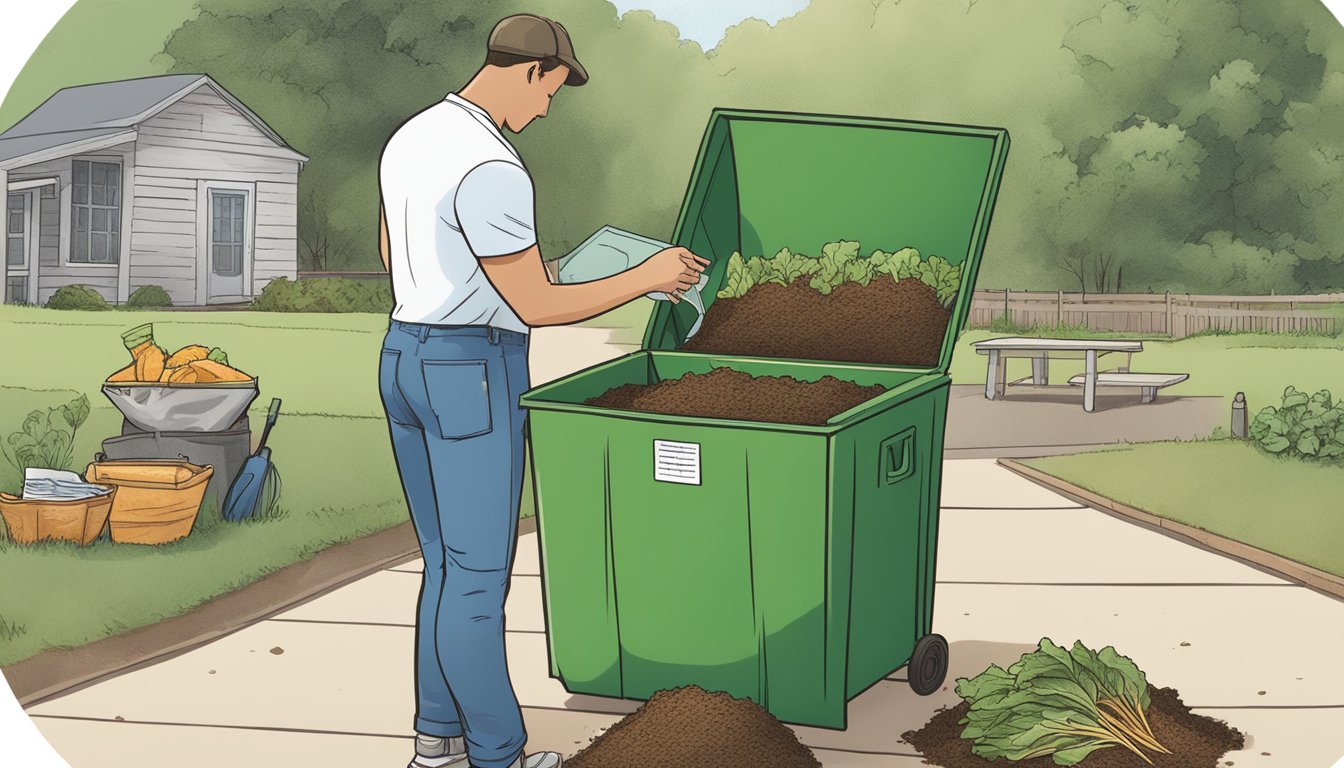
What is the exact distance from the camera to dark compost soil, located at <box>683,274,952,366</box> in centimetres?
542

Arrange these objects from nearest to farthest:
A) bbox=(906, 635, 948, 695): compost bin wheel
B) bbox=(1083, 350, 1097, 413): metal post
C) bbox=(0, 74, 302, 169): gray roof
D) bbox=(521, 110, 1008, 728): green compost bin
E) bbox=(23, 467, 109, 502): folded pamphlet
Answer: bbox=(521, 110, 1008, 728): green compost bin → bbox=(906, 635, 948, 695): compost bin wheel → bbox=(23, 467, 109, 502): folded pamphlet → bbox=(0, 74, 302, 169): gray roof → bbox=(1083, 350, 1097, 413): metal post

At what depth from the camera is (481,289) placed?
4.49 metres

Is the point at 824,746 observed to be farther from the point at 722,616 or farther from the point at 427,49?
the point at 427,49

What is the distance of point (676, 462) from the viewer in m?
4.76

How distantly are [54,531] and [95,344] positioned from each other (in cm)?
214

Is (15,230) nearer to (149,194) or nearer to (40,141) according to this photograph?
(40,141)

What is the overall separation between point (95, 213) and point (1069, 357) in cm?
552

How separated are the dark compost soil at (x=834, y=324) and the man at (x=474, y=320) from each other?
3.08ft

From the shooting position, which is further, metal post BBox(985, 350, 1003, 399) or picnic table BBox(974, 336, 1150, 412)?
metal post BBox(985, 350, 1003, 399)

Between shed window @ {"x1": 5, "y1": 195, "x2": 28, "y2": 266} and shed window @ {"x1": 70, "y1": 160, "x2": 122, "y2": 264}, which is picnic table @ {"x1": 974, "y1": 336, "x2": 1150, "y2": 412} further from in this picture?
shed window @ {"x1": 5, "y1": 195, "x2": 28, "y2": 266}

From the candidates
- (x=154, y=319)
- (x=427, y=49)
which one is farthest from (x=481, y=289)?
(x=427, y=49)

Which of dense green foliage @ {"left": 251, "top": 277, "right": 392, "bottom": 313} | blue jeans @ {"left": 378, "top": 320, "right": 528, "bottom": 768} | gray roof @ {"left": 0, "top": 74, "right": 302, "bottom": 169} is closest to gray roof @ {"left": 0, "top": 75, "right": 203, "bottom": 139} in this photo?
gray roof @ {"left": 0, "top": 74, "right": 302, "bottom": 169}

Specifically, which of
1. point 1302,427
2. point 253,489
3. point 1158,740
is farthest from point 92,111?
point 1158,740

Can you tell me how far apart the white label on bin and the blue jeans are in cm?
38
